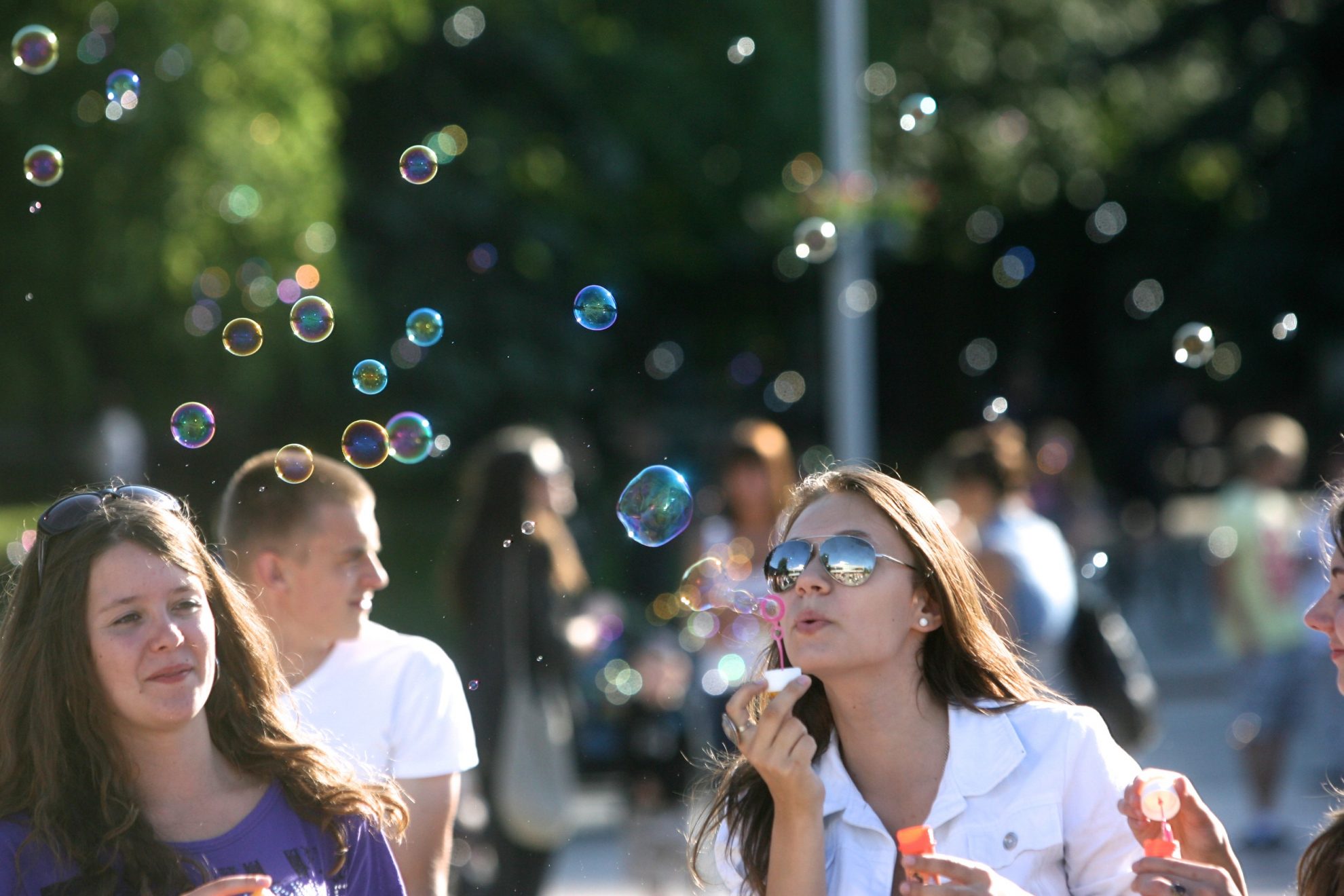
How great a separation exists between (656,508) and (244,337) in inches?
47.2

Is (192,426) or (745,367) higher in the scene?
(192,426)

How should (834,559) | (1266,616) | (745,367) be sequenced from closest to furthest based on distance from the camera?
1. (834,559)
2. (1266,616)
3. (745,367)

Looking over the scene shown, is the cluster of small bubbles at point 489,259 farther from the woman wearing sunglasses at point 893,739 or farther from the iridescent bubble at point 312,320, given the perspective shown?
the woman wearing sunglasses at point 893,739

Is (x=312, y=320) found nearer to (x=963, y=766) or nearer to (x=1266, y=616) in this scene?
(x=963, y=766)

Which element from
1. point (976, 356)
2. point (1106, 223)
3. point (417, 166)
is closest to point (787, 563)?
point (417, 166)

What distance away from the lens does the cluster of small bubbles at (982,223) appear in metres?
23.2

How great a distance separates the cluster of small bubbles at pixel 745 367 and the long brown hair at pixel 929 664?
21.0 meters

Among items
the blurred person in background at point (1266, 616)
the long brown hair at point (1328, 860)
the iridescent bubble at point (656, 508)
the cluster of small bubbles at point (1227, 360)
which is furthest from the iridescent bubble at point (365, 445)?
the cluster of small bubbles at point (1227, 360)

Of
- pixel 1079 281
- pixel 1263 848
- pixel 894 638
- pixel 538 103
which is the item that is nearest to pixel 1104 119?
pixel 1079 281

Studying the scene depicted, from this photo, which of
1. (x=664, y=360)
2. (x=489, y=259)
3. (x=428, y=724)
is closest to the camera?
(x=428, y=724)

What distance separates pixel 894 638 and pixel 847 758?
23 cm

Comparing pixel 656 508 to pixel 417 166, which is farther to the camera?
pixel 417 166

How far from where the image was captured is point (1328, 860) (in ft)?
8.29

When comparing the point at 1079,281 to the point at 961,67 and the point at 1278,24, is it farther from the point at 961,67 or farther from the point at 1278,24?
the point at 1278,24
